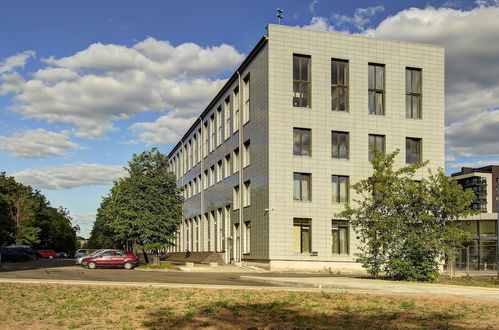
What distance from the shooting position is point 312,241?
4556 cm

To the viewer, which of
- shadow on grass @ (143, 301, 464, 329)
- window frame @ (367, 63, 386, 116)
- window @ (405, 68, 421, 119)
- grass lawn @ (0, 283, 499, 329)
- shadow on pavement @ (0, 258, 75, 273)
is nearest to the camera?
shadow on grass @ (143, 301, 464, 329)

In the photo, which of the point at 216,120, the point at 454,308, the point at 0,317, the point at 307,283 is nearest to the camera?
the point at 0,317

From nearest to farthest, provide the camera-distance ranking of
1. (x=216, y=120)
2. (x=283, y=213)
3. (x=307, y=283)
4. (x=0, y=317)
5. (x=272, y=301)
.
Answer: (x=0, y=317), (x=272, y=301), (x=307, y=283), (x=283, y=213), (x=216, y=120)

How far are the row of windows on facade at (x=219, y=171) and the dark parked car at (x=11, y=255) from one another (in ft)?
73.4

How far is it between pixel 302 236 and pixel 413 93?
1622 centimetres

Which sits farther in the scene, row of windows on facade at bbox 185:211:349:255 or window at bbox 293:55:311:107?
window at bbox 293:55:311:107

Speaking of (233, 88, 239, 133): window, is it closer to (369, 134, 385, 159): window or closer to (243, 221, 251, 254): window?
(243, 221, 251, 254): window

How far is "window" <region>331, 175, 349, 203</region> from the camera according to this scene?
4722 centimetres

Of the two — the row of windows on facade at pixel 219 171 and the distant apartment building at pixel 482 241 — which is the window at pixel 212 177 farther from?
the distant apartment building at pixel 482 241

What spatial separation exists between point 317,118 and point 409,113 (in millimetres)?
8944

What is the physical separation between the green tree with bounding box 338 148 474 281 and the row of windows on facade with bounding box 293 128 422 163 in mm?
17095

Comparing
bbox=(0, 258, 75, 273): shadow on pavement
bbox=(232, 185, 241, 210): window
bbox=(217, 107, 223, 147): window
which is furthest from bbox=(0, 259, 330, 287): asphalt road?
bbox=(217, 107, 223, 147): window

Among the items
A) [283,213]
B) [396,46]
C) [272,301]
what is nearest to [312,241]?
[283,213]

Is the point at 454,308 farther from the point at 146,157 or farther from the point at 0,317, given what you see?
the point at 146,157
